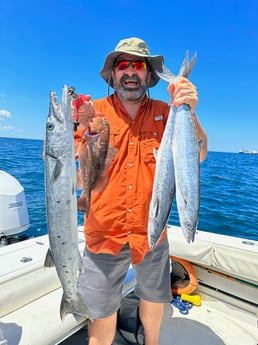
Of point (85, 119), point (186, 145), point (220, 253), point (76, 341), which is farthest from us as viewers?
point (220, 253)

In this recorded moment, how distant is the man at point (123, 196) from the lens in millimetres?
2219

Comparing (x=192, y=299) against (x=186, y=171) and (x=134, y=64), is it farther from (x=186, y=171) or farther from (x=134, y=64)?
(x=134, y=64)

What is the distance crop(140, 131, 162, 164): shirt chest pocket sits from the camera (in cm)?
226

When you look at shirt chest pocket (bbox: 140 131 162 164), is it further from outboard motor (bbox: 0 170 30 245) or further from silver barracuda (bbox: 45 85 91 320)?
outboard motor (bbox: 0 170 30 245)

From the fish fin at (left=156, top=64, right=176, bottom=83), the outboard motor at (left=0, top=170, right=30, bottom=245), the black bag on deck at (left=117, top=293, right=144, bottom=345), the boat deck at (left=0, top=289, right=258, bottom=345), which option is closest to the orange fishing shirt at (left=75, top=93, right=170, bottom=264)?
the fish fin at (left=156, top=64, right=176, bottom=83)

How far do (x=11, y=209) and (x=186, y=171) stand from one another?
12.4ft

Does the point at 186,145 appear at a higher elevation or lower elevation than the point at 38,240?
higher

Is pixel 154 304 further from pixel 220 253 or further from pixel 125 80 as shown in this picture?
pixel 125 80

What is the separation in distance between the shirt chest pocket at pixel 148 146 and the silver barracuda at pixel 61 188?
2.63 feet

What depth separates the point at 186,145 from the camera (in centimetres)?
170

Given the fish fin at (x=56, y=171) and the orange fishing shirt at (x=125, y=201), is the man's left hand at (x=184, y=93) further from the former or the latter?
the fish fin at (x=56, y=171)

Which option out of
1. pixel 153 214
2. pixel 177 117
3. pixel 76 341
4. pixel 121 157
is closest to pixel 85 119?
pixel 121 157

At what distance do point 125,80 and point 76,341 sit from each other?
10.2 feet

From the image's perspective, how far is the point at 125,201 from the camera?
2225 mm
